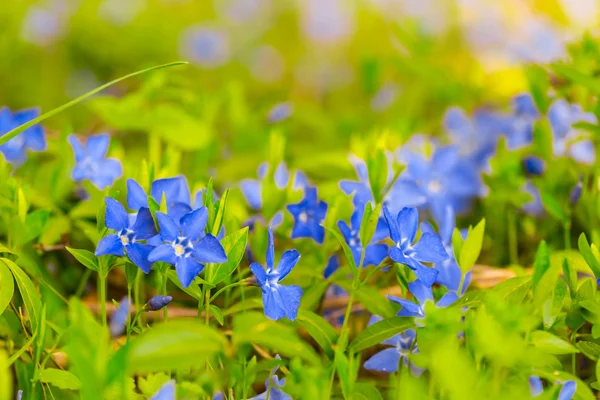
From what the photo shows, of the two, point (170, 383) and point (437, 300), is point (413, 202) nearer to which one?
point (437, 300)

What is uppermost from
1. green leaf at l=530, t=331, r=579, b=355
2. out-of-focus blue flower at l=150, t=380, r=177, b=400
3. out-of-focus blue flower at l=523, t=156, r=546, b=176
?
out-of-focus blue flower at l=150, t=380, r=177, b=400

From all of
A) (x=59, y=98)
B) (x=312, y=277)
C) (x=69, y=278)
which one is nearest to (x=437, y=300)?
(x=312, y=277)

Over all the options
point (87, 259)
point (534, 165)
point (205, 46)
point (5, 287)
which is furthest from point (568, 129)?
point (205, 46)

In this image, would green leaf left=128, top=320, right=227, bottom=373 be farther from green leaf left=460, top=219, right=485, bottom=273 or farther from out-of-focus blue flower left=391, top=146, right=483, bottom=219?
out-of-focus blue flower left=391, top=146, right=483, bottom=219

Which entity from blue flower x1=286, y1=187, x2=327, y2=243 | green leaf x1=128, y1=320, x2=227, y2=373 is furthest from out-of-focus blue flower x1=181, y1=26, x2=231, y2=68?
green leaf x1=128, y1=320, x2=227, y2=373

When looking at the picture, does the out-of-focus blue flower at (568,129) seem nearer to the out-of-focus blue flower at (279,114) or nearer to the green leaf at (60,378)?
the out-of-focus blue flower at (279,114)

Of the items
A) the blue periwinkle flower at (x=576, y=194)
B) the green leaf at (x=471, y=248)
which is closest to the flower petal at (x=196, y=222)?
the green leaf at (x=471, y=248)
